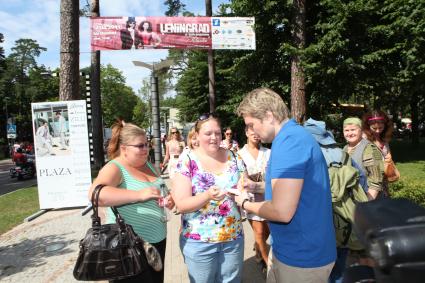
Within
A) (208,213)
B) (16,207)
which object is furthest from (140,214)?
(16,207)

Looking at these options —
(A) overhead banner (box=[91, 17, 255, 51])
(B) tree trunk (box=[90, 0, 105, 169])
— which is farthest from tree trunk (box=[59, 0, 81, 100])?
(B) tree trunk (box=[90, 0, 105, 169])

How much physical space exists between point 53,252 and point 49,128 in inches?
Answer: 132

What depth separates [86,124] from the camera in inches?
324

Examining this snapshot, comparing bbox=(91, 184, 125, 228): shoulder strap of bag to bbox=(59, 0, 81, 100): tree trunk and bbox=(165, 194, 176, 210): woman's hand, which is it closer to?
bbox=(165, 194, 176, 210): woman's hand

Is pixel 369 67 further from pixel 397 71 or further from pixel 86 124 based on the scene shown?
pixel 86 124

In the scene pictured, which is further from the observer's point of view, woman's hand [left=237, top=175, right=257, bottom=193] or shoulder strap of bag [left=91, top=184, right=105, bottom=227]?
woman's hand [left=237, top=175, right=257, bottom=193]

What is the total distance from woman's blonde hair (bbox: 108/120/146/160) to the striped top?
18 centimetres

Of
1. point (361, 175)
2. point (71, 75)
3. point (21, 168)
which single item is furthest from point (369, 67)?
point (21, 168)

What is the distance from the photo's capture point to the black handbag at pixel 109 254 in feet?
7.57

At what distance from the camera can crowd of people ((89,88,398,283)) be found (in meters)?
1.99

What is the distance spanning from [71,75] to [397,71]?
11.2 meters

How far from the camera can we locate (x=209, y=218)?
8.85 ft

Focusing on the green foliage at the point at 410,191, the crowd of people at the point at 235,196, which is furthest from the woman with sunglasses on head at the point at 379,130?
the green foliage at the point at 410,191

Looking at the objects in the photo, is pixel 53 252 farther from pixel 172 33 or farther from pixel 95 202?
pixel 172 33
